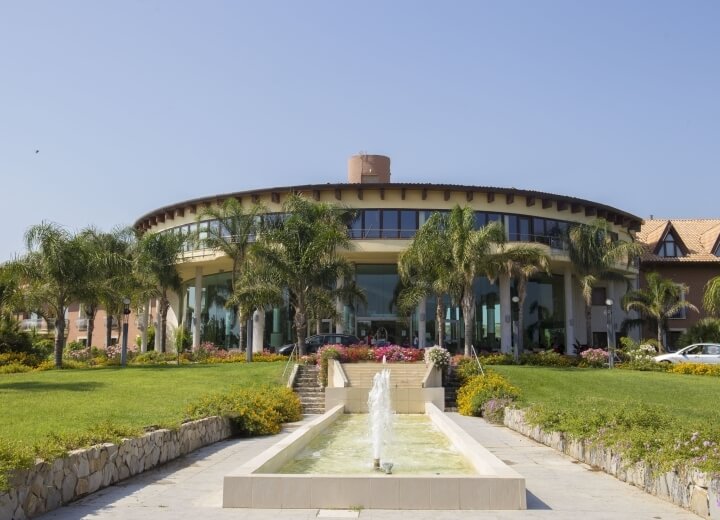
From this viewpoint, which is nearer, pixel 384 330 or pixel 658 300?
pixel 658 300

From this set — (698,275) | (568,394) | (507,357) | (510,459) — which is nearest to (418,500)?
(510,459)

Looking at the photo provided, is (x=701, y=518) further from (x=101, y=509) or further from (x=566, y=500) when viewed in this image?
(x=101, y=509)

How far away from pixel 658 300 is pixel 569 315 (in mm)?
5064

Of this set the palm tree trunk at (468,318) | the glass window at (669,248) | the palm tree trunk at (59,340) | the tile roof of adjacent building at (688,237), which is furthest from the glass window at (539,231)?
the palm tree trunk at (59,340)

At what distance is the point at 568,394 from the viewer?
69.1ft

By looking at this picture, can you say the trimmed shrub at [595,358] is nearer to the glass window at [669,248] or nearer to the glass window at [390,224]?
the glass window at [390,224]

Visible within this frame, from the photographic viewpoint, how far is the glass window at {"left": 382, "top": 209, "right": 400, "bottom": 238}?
38.4m

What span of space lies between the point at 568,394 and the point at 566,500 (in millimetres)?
13141

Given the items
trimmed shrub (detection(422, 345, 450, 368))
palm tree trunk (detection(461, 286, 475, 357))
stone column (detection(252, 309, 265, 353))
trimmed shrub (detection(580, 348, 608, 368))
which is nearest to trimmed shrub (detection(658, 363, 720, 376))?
trimmed shrub (detection(580, 348, 608, 368))

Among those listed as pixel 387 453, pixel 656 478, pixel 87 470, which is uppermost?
pixel 87 470

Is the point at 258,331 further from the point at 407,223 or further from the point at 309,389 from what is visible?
the point at 309,389

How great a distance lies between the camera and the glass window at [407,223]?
126ft

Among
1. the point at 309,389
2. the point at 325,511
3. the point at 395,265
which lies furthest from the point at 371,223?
the point at 325,511

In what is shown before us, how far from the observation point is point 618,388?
73.6ft
